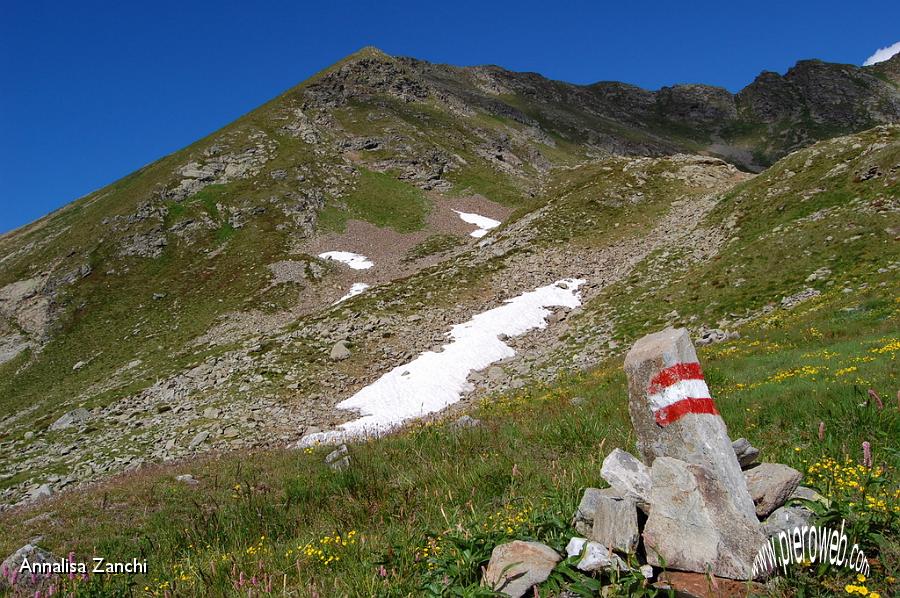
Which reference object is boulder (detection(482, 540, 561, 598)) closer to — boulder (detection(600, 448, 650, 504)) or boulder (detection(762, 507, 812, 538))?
boulder (detection(600, 448, 650, 504))

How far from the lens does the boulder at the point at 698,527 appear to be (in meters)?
3.69

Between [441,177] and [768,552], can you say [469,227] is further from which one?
[768,552]

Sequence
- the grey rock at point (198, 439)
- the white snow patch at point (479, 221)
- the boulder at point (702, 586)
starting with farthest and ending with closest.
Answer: the white snow patch at point (479, 221), the grey rock at point (198, 439), the boulder at point (702, 586)

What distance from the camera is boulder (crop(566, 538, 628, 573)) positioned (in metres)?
3.66

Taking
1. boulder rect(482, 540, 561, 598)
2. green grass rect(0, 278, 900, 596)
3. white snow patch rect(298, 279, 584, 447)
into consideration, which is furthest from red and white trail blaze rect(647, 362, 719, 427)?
white snow patch rect(298, 279, 584, 447)

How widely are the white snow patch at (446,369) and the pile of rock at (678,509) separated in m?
13.7

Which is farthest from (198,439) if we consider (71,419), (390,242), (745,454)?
(390,242)

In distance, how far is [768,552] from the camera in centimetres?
360

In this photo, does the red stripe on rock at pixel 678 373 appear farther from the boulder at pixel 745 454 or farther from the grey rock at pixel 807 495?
the grey rock at pixel 807 495

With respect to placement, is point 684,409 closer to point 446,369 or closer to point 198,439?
point 446,369

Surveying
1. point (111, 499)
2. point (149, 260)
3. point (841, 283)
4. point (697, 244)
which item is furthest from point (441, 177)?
point (111, 499)

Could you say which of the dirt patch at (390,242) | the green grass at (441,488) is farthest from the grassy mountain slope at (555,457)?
the dirt patch at (390,242)

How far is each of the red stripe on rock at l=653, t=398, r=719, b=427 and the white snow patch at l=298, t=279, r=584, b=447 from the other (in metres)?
13.7

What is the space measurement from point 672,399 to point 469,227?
58023 mm
